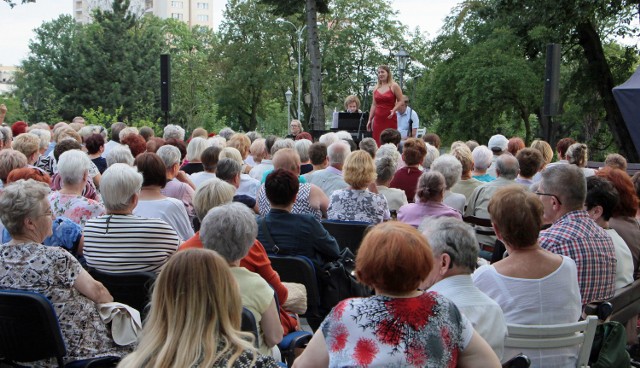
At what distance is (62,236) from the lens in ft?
15.3

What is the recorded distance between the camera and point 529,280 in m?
3.71

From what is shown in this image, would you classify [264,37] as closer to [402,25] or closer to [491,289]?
[402,25]

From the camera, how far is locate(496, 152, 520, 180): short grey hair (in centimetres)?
763

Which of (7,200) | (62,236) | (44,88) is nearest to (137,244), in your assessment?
(62,236)

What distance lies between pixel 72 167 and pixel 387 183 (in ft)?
9.70

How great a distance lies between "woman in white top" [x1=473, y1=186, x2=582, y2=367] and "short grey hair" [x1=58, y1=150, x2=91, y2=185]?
313 centimetres

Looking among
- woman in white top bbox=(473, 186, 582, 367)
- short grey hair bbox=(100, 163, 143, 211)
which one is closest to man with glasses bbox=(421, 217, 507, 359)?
woman in white top bbox=(473, 186, 582, 367)

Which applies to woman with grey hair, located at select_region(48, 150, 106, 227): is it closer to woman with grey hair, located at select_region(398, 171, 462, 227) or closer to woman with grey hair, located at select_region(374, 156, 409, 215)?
woman with grey hair, located at select_region(398, 171, 462, 227)

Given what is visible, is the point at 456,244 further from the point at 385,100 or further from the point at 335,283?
the point at 385,100

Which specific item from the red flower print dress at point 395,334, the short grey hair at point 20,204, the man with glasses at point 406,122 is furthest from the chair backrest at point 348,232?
the man with glasses at point 406,122

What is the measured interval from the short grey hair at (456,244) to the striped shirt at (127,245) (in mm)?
1862

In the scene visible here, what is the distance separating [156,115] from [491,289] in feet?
124

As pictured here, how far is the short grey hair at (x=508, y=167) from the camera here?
7.63 m

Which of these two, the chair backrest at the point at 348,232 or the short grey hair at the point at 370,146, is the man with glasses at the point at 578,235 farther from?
the short grey hair at the point at 370,146
